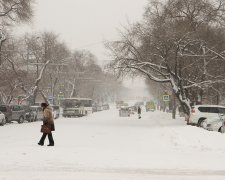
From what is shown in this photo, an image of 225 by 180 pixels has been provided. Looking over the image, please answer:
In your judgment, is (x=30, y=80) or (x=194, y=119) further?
(x=30, y=80)

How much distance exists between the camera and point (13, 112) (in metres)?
43.2

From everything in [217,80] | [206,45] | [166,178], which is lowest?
[166,178]

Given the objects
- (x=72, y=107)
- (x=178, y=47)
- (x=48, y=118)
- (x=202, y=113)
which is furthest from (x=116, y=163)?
(x=72, y=107)

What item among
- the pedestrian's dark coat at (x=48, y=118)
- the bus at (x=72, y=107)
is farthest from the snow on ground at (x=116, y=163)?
the bus at (x=72, y=107)

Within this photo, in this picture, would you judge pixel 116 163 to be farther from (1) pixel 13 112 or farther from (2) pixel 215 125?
(1) pixel 13 112

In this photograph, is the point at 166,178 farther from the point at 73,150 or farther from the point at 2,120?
the point at 2,120

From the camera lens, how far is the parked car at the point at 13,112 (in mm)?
42250

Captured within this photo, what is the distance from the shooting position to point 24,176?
10922 millimetres

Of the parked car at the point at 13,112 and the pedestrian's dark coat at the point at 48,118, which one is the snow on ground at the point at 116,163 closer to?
the pedestrian's dark coat at the point at 48,118

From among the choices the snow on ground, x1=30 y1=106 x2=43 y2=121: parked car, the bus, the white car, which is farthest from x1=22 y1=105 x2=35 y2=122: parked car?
the snow on ground

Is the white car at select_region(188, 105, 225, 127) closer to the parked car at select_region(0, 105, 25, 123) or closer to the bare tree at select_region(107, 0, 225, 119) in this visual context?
the bare tree at select_region(107, 0, 225, 119)

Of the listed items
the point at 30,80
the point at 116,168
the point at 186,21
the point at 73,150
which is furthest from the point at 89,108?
the point at 116,168

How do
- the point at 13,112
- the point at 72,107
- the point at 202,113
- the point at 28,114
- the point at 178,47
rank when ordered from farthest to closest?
the point at 72,107 < the point at 28,114 < the point at 13,112 < the point at 178,47 < the point at 202,113

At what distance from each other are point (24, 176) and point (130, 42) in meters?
31.2
